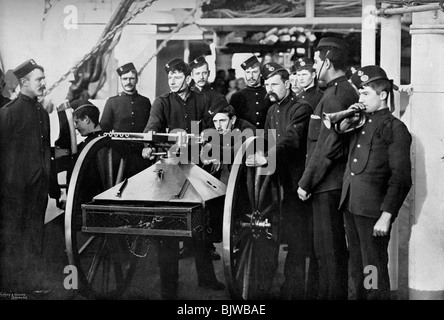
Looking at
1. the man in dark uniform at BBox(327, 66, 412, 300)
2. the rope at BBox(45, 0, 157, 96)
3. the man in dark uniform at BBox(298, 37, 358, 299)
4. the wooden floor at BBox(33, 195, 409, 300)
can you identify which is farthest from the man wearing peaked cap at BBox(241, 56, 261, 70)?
the wooden floor at BBox(33, 195, 409, 300)

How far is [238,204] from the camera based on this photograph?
12.6ft

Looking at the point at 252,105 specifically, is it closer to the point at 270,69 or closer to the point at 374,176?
the point at 270,69

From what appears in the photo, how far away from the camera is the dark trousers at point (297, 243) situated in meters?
4.23

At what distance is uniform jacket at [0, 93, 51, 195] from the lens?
4.42m

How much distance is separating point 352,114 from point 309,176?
47 centimetres

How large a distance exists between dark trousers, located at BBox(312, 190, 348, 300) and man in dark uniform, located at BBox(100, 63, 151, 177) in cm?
152

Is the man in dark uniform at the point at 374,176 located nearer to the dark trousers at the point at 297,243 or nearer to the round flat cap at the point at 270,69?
the dark trousers at the point at 297,243

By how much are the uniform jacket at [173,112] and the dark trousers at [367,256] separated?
1.39 metres

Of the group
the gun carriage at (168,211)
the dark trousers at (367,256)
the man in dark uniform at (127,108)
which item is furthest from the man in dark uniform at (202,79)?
the dark trousers at (367,256)

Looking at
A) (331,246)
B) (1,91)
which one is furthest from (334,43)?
(1,91)

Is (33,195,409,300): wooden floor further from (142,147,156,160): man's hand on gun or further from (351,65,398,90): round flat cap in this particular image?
(351,65,398,90): round flat cap

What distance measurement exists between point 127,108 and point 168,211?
1444 mm

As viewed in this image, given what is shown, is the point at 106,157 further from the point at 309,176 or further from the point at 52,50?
the point at 309,176

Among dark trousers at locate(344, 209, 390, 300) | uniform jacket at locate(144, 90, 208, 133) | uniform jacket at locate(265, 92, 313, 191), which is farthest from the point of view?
uniform jacket at locate(144, 90, 208, 133)
